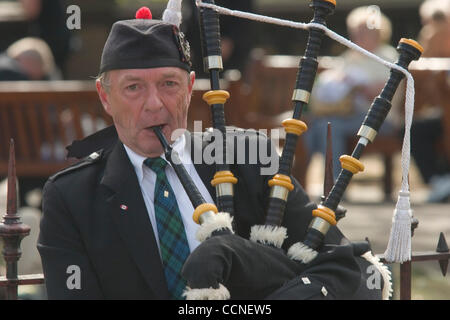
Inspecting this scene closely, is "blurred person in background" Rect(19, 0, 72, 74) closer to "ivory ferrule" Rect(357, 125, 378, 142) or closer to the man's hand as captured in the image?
"ivory ferrule" Rect(357, 125, 378, 142)

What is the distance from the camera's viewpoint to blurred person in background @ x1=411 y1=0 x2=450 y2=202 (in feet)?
28.9

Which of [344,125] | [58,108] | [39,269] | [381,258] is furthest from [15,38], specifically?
[381,258]

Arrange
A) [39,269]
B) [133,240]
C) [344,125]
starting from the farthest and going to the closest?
[344,125], [39,269], [133,240]

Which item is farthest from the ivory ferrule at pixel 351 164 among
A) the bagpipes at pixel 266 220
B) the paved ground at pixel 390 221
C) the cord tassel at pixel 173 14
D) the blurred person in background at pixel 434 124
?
the blurred person in background at pixel 434 124

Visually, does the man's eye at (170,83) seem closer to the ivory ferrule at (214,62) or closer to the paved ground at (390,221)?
the ivory ferrule at (214,62)

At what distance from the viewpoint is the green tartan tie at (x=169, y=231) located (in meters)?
3.32

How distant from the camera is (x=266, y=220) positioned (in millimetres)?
3318

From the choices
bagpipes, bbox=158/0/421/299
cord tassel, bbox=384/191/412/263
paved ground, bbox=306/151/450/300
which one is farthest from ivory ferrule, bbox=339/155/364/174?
paved ground, bbox=306/151/450/300

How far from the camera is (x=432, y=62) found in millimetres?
8828

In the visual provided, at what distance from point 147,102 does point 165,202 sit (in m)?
0.37

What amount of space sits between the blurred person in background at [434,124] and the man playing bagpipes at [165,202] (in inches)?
218

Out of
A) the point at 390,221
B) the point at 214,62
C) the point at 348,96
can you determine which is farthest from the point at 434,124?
the point at 214,62

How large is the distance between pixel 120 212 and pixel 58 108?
15.6 feet
